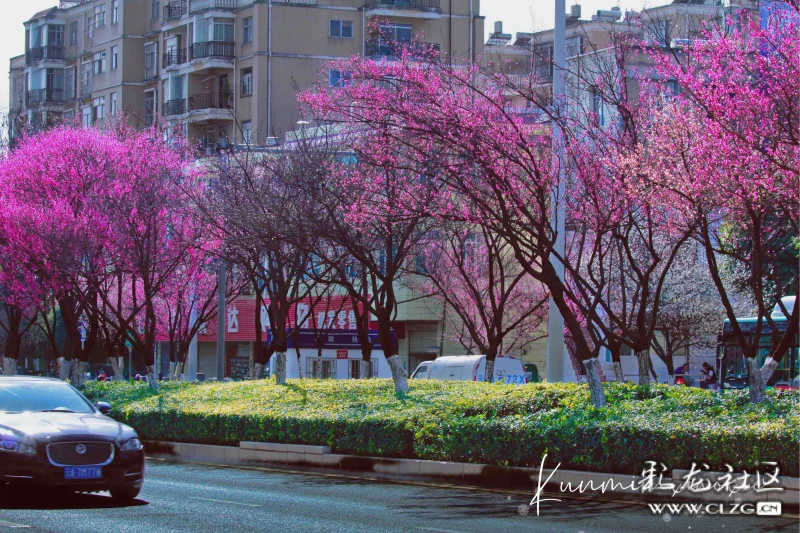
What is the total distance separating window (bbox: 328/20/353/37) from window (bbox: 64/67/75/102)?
2503 centimetres

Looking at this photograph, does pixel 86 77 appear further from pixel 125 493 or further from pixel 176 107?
pixel 125 493

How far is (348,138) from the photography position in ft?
90.3

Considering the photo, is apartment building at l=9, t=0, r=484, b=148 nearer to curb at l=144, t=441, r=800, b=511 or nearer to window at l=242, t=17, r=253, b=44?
window at l=242, t=17, r=253, b=44

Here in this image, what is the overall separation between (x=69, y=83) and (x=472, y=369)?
55.4 m

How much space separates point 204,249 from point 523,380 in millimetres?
11143

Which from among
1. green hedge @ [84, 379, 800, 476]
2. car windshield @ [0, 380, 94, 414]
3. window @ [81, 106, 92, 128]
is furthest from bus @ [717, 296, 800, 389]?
window @ [81, 106, 92, 128]

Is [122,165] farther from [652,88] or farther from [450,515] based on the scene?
[450,515]

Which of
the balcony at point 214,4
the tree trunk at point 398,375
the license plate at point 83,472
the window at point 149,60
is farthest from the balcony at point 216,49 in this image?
the license plate at point 83,472

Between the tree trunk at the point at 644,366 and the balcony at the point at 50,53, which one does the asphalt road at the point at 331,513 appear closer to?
the tree trunk at the point at 644,366

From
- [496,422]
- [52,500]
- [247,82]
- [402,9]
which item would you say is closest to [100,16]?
[247,82]

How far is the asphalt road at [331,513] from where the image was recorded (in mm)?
12555

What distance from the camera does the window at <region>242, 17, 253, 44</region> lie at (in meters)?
66.1

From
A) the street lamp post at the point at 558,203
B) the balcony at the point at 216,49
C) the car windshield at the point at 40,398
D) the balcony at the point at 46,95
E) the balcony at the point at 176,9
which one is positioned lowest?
the car windshield at the point at 40,398

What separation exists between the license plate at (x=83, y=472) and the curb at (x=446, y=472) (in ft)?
18.9
